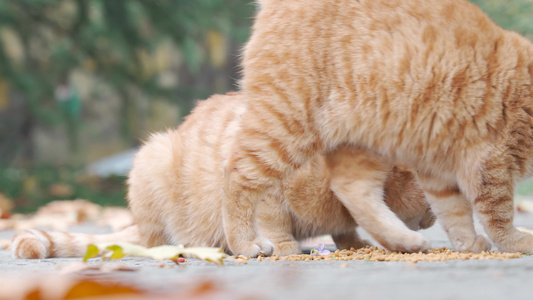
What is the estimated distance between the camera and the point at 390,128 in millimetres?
2744

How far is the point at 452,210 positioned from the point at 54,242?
1.90m

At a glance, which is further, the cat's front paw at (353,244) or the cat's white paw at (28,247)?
the cat's front paw at (353,244)

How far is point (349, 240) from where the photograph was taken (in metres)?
3.32

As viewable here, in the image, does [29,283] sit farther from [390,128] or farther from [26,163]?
[26,163]

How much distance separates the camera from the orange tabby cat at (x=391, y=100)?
107 inches

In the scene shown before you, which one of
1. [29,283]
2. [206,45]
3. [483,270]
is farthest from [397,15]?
[206,45]

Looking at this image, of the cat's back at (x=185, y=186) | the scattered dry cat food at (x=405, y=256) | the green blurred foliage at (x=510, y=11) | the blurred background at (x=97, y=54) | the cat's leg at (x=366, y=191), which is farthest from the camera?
the blurred background at (x=97, y=54)

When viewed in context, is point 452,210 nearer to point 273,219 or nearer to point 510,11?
point 273,219

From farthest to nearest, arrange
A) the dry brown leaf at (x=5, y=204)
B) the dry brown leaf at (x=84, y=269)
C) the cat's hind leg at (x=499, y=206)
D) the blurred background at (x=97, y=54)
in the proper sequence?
the blurred background at (x=97, y=54), the dry brown leaf at (x=5, y=204), the cat's hind leg at (x=499, y=206), the dry brown leaf at (x=84, y=269)

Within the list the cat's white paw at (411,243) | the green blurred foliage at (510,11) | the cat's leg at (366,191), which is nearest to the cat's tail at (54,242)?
the cat's leg at (366,191)

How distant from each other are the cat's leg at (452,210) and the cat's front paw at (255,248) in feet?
2.59

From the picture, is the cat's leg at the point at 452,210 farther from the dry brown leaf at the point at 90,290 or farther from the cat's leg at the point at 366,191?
the dry brown leaf at the point at 90,290

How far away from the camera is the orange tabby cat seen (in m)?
2.71

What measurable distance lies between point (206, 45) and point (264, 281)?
825 centimetres
